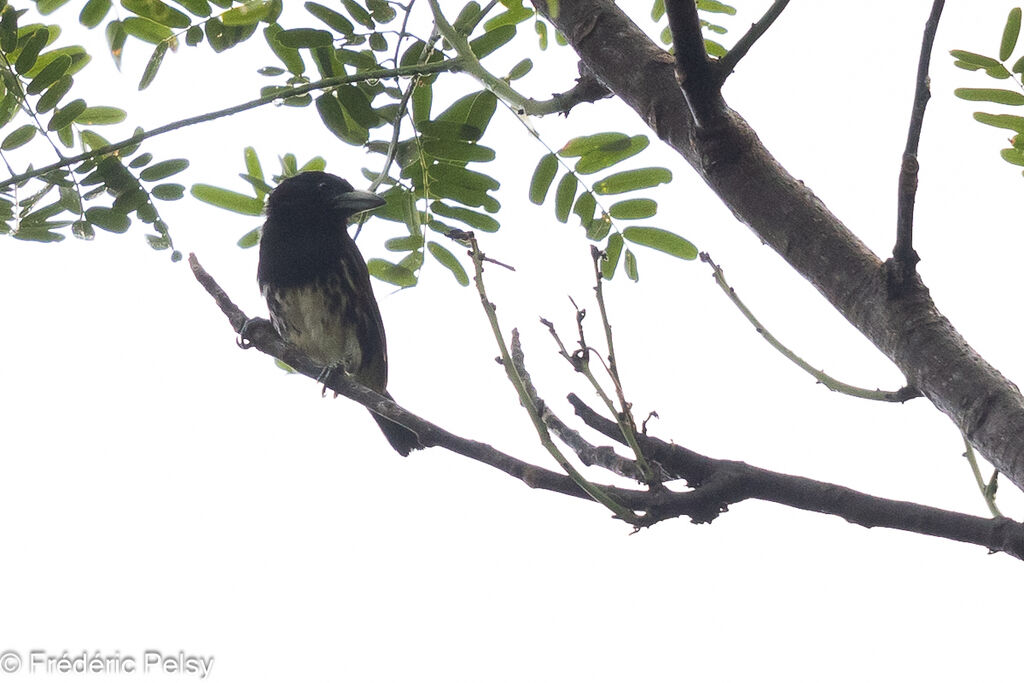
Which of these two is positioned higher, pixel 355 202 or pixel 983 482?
pixel 355 202

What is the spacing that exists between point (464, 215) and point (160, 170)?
83 cm

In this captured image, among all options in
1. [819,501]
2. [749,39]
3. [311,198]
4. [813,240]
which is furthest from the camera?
[311,198]

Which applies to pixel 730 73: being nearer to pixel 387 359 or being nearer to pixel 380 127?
pixel 380 127

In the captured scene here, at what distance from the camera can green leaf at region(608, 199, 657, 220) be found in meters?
2.82

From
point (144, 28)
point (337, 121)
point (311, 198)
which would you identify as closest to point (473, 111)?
point (337, 121)

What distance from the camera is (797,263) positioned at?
5.10ft

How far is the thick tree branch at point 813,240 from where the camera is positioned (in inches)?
52.9

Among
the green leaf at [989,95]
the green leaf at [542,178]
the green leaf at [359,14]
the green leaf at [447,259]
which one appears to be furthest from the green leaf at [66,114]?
the green leaf at [989,95]

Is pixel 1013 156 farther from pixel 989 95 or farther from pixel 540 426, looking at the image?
pixel 540 426

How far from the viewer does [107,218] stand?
2.72 m

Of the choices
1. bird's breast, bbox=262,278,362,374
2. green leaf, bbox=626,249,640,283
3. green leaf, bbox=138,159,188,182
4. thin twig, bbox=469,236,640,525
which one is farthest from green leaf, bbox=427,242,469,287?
thin twig, bbox=469,236,640,525

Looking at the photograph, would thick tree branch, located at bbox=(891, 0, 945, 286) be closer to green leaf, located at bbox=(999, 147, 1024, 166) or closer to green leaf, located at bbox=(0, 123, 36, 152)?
green leaf, located at bbox=(999, 147, 1024, 166)

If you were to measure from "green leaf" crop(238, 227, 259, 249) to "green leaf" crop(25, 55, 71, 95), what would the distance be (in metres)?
1.20

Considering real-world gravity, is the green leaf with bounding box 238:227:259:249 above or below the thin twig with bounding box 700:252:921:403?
above
